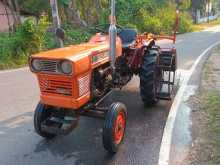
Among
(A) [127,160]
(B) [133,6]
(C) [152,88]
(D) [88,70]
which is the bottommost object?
(A) [127,160]

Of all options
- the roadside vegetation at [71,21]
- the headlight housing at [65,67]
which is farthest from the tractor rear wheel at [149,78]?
the roadside vegetation at [71,21]

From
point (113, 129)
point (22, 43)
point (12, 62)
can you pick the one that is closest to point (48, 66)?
point (113, 129)

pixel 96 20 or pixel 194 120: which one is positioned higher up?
pixel 96 20

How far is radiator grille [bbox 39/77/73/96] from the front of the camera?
4445 mm

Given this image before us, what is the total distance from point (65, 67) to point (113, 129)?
3.66ft

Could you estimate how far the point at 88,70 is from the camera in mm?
4668

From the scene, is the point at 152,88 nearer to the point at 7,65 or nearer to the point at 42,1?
the point at 7,65

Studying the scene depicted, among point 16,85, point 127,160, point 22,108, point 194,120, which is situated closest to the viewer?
point 127,160

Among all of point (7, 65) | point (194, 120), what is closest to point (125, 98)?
point (194, 120)

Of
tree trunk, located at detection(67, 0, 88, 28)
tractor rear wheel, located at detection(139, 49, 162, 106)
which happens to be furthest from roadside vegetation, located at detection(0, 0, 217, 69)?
tractor rear wheel, located at detection(139, 49, 162, 106)

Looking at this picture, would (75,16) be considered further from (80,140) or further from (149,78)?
(80,140)

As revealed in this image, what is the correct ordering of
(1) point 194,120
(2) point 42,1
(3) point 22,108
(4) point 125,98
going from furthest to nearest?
(2) point 42,1 → (4) point 125,98 → (3) point 22,108 → (1) point 194,120

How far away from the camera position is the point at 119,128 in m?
4.88

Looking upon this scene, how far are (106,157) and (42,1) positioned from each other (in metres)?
18.7
